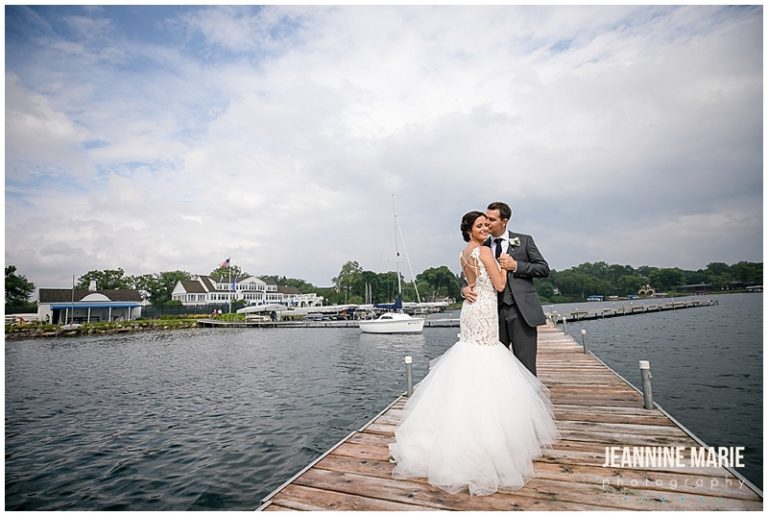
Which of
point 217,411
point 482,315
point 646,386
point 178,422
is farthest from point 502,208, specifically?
point 217,411

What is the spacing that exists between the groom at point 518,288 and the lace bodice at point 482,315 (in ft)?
1.56

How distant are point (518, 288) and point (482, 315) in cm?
80

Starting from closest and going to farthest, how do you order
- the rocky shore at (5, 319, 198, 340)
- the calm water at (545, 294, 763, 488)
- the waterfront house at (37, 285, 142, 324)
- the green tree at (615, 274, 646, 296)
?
1. the calm water at (545, 294, 763, 488)
2. the rocky shore at (5, 319, 198, 340)
3. the waterfront house at (37, 285, 142, 324)
4. the green tree at (615, 274, 646, 296)

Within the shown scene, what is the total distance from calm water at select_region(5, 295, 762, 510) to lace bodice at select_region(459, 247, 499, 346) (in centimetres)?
461

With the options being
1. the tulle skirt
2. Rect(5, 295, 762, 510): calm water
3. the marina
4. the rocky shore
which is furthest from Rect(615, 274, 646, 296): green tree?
the tulle skirt

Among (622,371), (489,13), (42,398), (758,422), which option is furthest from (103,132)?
(622,371)

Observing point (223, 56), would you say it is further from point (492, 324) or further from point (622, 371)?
point (622, 371)

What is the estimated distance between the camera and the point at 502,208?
167 inches

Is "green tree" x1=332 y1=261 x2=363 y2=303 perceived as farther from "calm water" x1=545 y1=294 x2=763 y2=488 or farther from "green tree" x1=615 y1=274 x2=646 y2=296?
"green tree" x1=615 y1=274 x2=646 y2=296

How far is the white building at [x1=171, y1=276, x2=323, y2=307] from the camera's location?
250 ft

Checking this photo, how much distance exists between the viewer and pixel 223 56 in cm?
853

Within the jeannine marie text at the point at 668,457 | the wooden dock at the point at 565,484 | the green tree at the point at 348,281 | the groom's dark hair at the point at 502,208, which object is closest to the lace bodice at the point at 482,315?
the groom's dark hair at the point at 502,208

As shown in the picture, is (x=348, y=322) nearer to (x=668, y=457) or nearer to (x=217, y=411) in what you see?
(x=217, y=411)

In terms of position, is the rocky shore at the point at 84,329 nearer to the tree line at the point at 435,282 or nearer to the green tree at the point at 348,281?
the tree line at the point at 435,282
